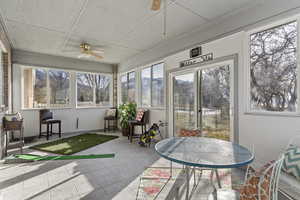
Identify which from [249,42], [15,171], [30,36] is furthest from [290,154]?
[30,36]

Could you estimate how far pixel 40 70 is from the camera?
5.34m

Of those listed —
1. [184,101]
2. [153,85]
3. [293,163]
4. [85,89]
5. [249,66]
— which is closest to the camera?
[293,163]

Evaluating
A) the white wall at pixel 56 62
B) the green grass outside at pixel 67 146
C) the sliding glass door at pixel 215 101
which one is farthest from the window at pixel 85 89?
the sliding glass door at pixel 215 101

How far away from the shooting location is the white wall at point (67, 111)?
476 centimetres

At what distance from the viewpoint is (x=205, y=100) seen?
11.1 ft

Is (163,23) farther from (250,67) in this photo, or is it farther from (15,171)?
(15,171)

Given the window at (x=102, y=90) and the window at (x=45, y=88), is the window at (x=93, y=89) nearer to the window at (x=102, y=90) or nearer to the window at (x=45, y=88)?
the window at (x=102, y=90)

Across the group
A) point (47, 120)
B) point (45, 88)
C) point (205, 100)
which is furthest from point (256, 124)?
point (45, 88)

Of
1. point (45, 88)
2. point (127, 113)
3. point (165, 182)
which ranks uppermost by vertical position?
point (45, 88)

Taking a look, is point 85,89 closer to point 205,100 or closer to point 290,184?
point 205,100

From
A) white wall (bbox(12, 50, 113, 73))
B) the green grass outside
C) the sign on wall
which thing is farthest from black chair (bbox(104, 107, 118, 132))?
the sign on wall

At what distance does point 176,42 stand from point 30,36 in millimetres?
3615

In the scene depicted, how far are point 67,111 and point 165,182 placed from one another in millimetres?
4755

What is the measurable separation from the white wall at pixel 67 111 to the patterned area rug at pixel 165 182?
13.6 ft
